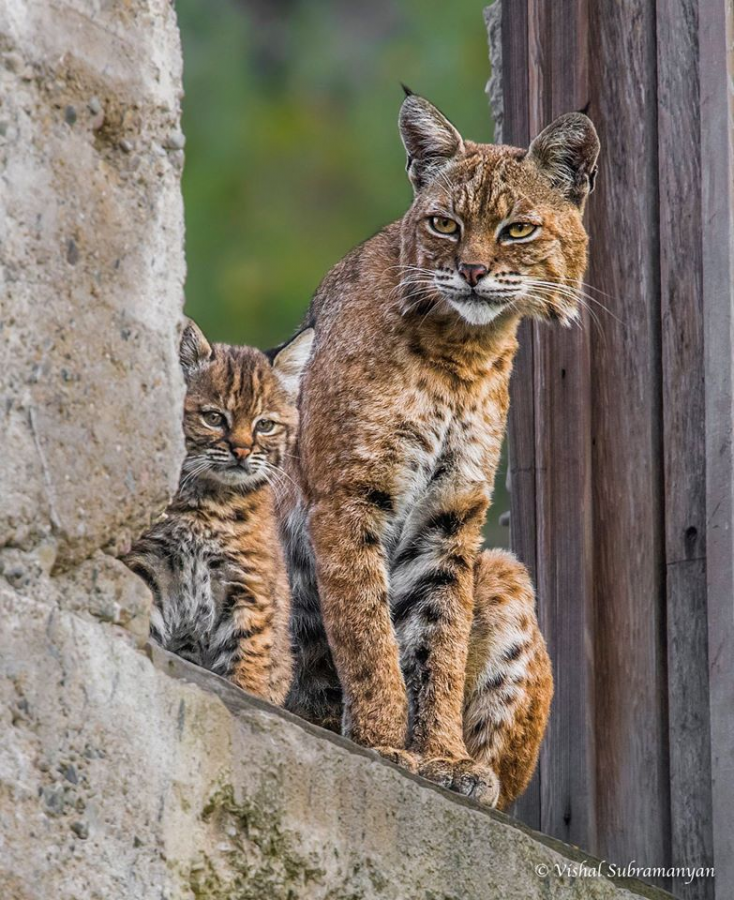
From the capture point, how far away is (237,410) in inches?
197

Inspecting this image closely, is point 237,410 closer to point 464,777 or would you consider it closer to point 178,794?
point 464,777

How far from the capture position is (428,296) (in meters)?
5.21

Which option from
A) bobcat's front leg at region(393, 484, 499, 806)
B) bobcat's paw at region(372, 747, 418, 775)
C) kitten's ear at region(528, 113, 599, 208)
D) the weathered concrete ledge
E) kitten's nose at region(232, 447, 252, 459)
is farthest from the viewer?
kitten's ear at region(528, 113, 599, 208)

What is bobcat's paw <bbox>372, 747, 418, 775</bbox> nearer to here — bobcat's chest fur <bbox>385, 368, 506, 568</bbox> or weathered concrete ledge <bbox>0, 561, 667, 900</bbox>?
bobcat's chest fur <bbox>385, 368, 506, 568</bbox>

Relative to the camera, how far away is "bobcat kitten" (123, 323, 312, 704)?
4.73 meters

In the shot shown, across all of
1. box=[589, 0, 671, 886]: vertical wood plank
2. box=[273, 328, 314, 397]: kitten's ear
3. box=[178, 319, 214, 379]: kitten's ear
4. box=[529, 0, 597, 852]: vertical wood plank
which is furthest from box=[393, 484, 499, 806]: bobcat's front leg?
box=[178, 319, 214, 379]: kitten's ear

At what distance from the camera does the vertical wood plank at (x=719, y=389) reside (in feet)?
15.5

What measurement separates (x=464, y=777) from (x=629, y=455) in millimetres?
1153

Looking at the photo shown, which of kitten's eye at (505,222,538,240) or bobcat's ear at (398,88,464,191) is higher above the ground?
→ bobcat's ear at (398,88,464,191)

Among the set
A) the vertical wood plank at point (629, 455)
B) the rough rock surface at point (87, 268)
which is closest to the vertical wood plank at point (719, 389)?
the vertical wood plank at point (629, 455)

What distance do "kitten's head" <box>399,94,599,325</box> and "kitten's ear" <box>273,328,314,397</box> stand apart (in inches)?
13.0

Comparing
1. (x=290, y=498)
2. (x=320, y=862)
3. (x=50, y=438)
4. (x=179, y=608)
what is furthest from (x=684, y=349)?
(x=50, y=438)

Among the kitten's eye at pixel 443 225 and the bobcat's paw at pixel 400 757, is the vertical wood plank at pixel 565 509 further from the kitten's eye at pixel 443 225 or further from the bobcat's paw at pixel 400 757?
the bobcat's paw at pixel 400 757

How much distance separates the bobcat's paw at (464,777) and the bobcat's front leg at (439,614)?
0.09 metres
